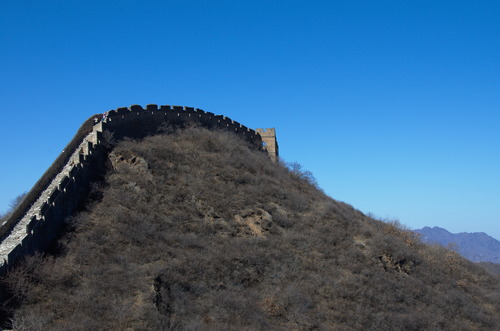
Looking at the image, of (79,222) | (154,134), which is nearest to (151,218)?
(79,222)

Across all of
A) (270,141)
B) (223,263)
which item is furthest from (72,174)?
(270,141)

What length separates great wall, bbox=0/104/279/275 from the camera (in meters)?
19.0

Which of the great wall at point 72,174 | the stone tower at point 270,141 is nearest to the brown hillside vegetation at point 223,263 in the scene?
the great wall at point 72,174

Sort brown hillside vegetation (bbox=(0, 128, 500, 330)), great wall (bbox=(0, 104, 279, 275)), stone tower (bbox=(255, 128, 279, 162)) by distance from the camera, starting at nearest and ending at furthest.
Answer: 1. brown hillside vegetation (bbox=(0, 128, 500, 330))
2. great wall (bbox=(0, 104, 279, 275))
3. stone tower (bbox=(255, 128, 279, 162))

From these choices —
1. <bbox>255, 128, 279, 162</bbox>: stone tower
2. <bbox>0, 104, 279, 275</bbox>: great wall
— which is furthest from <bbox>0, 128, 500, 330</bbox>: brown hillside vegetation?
<bbox>255, 128, 279, 162</bbox>: stone tower

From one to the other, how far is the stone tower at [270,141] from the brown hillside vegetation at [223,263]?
6.51 metres

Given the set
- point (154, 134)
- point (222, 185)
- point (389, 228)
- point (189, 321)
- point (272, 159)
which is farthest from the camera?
point (272, 159)

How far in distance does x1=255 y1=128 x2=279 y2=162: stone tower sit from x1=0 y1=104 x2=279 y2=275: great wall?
4556mm

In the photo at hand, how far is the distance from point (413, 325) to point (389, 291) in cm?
188

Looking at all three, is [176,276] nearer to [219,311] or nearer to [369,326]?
[219,311]

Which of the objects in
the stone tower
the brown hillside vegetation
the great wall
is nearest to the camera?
the brown hillside vegetation

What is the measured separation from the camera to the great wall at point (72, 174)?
1903cm

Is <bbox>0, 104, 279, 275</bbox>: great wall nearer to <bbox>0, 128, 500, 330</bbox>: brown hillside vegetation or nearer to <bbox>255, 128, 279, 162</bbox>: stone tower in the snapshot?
<bbox>0, 128, 500, 330</bbox>: brown hillside vegetation

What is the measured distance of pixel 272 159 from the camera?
3775 cm
